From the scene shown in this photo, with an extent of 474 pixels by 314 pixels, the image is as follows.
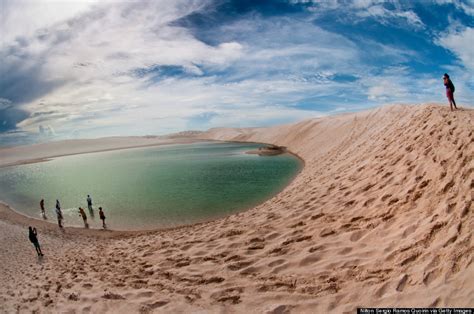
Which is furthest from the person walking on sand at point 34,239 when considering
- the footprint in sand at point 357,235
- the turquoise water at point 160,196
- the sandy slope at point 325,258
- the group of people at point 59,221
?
the footprint in sand at point 357,235

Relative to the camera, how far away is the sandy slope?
5.00 metres

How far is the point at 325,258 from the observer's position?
21.5ft

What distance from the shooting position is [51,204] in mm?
23594

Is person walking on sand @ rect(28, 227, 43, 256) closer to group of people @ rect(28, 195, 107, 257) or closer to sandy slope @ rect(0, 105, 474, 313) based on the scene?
group of people @ rect(28, 195, 107, 257)

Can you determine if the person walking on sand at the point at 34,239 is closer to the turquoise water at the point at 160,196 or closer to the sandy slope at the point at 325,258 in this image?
the sandy slope at the point at 325,258

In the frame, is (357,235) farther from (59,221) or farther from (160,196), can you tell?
(160,196)

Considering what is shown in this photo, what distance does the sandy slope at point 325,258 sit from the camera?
16.4 ft

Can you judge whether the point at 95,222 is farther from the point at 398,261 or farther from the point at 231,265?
the point at 398,261

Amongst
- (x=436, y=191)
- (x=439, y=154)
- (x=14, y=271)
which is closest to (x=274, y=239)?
(x=436, y=191)

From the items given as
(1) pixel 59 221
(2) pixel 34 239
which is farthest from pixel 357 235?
(1) pixel 59 221

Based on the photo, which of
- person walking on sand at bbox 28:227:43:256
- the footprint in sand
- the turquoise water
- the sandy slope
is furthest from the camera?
the turquoise water

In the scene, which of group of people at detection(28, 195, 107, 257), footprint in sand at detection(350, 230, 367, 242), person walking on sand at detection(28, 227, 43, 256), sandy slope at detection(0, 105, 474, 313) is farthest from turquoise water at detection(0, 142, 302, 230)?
footprint in sand at detection(350, 230, 367, 242)

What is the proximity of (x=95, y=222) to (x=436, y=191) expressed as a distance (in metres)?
17.5

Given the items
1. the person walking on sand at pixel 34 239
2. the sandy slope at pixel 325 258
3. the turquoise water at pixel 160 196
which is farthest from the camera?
the turquoise water at pixel 160 196
